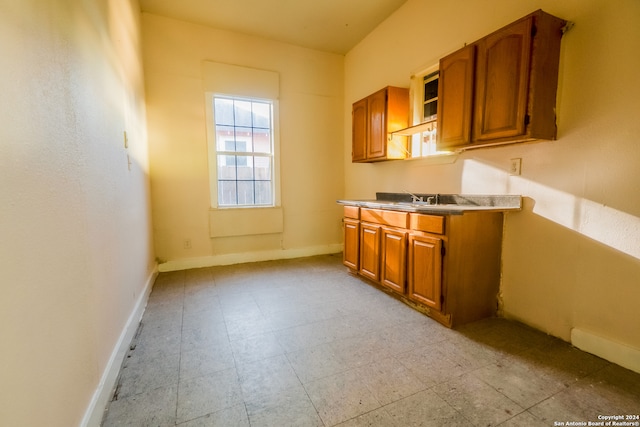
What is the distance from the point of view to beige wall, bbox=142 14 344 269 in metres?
3.34

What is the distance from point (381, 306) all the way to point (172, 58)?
3.67 metres

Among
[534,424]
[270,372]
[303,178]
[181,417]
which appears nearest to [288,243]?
[303,178]

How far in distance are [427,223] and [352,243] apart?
3.79ft

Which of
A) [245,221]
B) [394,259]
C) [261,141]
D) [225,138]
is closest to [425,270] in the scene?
[394,259]

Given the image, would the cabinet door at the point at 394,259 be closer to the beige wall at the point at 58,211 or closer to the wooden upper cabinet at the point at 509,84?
the wooden upper cabinet at the point at 509,84

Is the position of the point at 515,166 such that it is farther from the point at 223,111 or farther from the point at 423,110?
the point at 223,111

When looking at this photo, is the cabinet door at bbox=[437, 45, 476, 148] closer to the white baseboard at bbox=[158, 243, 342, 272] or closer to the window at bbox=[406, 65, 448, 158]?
the window at bbox=[406, 65, 448, 158]

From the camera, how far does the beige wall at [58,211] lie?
2.53 feet

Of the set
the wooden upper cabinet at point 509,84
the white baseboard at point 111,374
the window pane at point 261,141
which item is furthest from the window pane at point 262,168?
the wooden upper cabinet at point 509,84

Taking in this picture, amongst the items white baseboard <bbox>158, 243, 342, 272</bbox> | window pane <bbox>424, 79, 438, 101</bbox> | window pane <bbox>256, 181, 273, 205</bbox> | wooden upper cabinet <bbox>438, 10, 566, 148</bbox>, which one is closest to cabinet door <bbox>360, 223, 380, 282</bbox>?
wooden upper cabinet <bbox>438, 10, 566, 148</bbox>

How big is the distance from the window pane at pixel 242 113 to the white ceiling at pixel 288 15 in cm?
89

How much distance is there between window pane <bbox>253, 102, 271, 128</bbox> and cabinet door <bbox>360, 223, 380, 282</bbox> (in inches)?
81.4

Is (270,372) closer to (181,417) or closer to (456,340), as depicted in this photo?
(181,417)

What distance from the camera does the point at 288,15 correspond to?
3.25 meters
